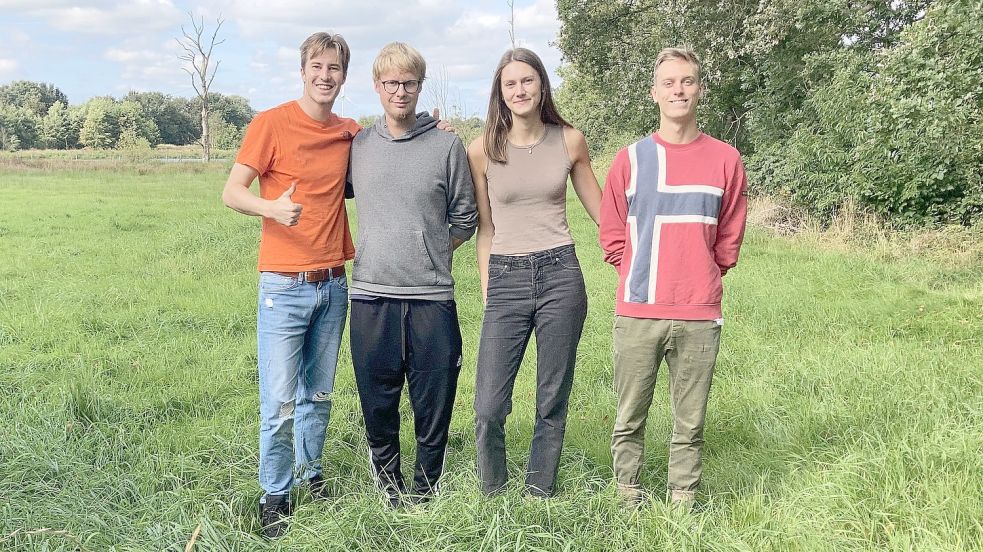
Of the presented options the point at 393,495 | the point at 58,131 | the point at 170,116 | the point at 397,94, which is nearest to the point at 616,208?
the point at 397,94

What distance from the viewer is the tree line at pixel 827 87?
9.68m

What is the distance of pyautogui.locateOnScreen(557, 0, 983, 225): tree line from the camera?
31.8 ft

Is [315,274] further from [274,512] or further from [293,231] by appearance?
[274,512]

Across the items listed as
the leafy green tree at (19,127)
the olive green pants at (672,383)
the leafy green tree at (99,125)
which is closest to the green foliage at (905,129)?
the olive green pants at (672,383)

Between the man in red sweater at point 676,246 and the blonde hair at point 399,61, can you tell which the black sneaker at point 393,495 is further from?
the blonde hair at point 399,61

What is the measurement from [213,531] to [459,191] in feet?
5.52

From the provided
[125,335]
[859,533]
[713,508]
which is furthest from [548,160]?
[125,335]

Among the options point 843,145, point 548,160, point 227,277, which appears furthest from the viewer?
point 843,145

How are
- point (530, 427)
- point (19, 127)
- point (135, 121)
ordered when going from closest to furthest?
point (530, 427) → point (19, 127) → point (135, 121)

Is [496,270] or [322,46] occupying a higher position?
[322,46]

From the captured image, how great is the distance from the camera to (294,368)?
315 cm

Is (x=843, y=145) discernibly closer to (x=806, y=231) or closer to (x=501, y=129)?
(x=806, y=231)

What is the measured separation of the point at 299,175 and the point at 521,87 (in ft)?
3.35

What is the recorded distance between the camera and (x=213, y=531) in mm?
2732
